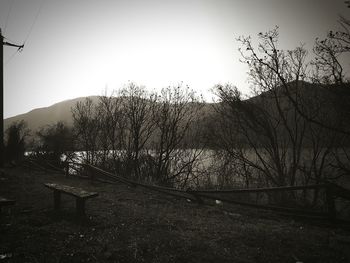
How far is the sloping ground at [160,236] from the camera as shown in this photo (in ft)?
13.3

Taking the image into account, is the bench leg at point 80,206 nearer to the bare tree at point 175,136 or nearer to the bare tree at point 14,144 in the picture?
the bare tree at point 175,136

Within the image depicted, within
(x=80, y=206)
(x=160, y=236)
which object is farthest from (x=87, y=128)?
(x=160, y=236)

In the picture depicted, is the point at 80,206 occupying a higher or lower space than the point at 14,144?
lower

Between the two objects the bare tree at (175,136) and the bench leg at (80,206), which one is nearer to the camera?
the bench leg at (80,206)

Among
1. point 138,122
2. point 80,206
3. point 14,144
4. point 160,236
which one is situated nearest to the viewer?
point 160,236

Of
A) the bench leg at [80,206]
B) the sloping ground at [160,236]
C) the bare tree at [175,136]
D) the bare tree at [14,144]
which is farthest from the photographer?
the bare tree at [14,144]

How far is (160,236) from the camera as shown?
16.3 ft

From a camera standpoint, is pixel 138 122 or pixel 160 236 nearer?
pixel 160 236

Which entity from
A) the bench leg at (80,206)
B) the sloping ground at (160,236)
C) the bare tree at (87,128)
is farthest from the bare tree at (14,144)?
the bench leg at (80,206)

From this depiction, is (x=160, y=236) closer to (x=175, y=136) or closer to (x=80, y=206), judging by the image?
(x=80, y=206)

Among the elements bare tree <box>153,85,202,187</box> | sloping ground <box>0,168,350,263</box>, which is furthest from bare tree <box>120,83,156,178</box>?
sloping ground <box>0,168,350,263</box>

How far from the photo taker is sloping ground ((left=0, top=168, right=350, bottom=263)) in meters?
4.06

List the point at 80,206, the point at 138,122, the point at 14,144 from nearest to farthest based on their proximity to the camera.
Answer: the point at 80,206, the point at 138,122, the point at 14,144

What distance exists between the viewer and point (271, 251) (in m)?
4.30
